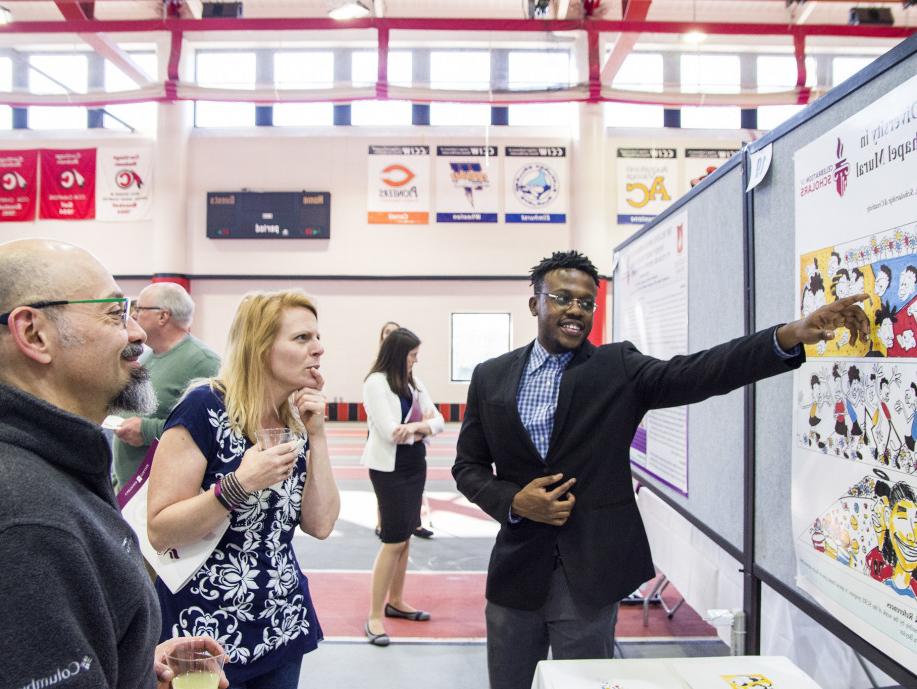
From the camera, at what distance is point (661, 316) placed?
2.84 metres

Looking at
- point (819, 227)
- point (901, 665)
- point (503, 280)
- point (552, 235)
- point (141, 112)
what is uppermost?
point (141, 112)

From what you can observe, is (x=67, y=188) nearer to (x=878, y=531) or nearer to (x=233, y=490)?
(x=233, y=490)

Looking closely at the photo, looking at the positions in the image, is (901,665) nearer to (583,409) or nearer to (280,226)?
(583,409)

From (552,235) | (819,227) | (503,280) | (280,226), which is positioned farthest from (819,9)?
(819,227)

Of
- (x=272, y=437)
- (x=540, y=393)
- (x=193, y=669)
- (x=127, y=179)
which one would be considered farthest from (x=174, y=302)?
(x=127, y=179)

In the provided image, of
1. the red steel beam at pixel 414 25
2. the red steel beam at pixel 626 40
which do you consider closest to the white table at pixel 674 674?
the red steel beam at pixel 414 25

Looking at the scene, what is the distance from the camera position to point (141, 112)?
42.5 ft

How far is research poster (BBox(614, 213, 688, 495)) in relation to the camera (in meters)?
2.54

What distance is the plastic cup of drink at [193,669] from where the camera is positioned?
1.27 m

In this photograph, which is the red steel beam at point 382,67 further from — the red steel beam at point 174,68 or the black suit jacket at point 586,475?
the black suit jacket at point 586,475

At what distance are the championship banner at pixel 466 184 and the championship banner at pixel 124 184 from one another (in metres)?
5.97

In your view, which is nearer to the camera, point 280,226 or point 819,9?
point 819,9

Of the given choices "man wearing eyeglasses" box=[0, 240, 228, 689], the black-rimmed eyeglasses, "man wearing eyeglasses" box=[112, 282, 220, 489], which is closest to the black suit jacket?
the black-rimmed eyeglasses

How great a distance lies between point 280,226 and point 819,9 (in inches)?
435
